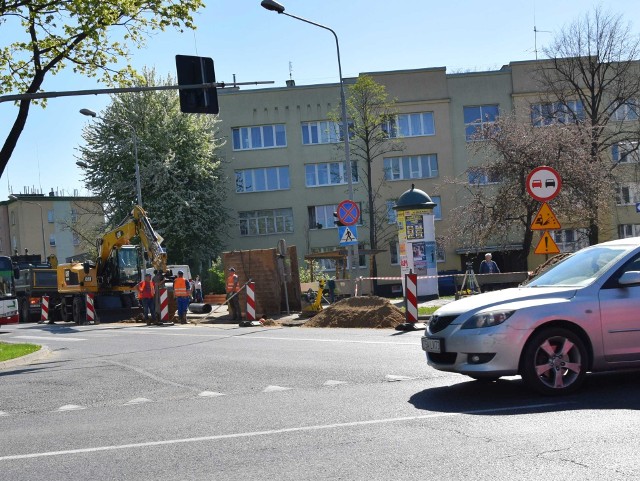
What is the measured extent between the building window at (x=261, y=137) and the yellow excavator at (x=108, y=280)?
2274 centimetres

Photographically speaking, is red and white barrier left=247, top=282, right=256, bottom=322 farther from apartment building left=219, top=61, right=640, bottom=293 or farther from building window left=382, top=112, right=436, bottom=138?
building window left=382, top=112, right=436, bottom=138

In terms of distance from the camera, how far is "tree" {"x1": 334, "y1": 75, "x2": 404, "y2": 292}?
45625mm

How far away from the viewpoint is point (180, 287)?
30.6m

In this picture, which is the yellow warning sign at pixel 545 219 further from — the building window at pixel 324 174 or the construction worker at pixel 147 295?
the building window at pixel 324 174

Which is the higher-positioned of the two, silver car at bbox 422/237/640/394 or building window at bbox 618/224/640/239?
building window at bbox 618/224/640/239

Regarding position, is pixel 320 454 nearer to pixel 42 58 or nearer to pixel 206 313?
pixel 42 58

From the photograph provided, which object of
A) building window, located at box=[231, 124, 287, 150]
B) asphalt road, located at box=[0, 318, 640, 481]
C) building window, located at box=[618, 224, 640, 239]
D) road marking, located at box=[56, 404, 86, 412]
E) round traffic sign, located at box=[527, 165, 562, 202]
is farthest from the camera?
building window, located at box=[231, 124, 287, 150]

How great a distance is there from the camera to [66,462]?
7.02 m

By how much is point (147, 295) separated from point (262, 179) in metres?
28.6

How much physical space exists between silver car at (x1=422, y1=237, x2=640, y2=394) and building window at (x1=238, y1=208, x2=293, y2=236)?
164 feet

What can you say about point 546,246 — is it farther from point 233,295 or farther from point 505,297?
point 233,295

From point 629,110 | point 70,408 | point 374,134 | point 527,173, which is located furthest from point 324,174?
point 70,408

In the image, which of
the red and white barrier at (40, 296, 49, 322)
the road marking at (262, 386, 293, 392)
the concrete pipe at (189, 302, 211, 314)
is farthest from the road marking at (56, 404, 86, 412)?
the red and white barrier at (40, 296, 49, 322)

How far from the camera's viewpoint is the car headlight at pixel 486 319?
876cm
